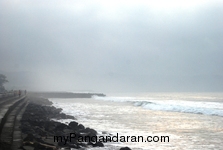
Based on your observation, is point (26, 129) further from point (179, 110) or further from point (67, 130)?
point (179, 110)

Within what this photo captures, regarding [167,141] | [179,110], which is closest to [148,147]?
[167,141]

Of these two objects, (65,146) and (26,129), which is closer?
(65,146)

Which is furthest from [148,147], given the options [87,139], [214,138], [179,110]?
[179,110]

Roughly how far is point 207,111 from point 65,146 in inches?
1121

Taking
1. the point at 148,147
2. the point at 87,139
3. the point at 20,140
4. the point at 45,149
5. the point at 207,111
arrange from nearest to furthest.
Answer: the point at 45,149 → the point at 20,140 → the point at 148,147 → the point at 87,139 → the point at 207,111

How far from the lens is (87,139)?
14.7 metres

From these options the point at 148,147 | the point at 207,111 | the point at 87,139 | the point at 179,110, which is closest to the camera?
the point at 148,147

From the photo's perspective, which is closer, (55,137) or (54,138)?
(54,138)

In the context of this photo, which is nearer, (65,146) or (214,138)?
(65,146)

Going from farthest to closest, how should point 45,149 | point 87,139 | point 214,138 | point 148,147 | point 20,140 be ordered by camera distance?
point 214,138
point 87,139
point 148,147
point 20,140
point 45,149

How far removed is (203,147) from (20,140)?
29.5 feet

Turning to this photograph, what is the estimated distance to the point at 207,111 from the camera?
119ft

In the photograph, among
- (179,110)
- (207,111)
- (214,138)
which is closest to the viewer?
(214,138)

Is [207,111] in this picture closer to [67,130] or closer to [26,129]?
[67,130]
